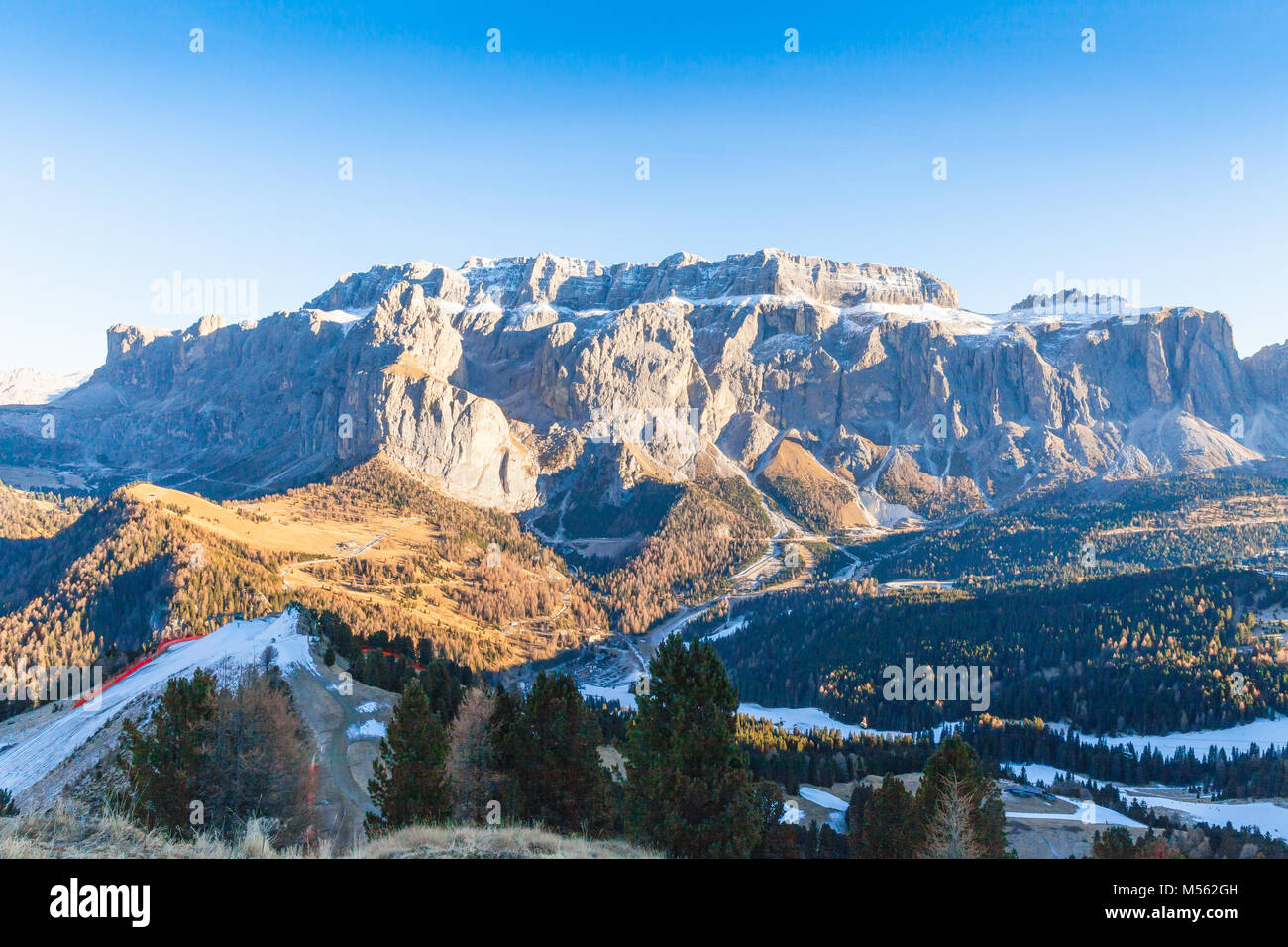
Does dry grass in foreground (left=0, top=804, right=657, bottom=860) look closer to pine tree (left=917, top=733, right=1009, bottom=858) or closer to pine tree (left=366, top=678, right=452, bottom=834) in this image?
pine tree (left=366, top=678, right=452, bottom=834)

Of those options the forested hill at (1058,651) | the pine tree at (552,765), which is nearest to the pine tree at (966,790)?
the pine tree at (552,765)

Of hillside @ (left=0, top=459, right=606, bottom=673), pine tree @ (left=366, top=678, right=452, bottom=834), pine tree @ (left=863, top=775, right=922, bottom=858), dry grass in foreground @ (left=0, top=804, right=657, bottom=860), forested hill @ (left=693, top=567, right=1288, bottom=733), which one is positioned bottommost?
forested hill @ (left=693, top=567, right=1288, bottom=733)

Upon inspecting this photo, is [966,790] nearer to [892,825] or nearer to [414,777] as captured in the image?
[892,825]

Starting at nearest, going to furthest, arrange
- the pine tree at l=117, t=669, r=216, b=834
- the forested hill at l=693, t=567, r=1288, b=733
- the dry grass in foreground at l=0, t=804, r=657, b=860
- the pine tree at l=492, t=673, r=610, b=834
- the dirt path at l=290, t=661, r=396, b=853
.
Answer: the dry grass in foreground at l=0, t=804, r=657, b=860
the pine tree at l=117, t=669, r=216, b=834
the pine tree at l=492, t=673, r=610, b=834
the dirt path at l=290, t=661, r=396, b=853
the forested hill at l=693, t=567, r=1288, b=733

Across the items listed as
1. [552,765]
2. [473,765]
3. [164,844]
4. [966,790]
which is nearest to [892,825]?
[966,790]

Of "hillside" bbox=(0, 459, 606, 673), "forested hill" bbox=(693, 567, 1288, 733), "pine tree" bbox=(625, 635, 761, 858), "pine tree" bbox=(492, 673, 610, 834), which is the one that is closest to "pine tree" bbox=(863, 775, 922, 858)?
"pine tree" bbox=(625, 635, 761, 858)

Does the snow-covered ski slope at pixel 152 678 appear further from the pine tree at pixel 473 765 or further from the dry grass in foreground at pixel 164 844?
the dry grass in foreground at pixel 164 844
